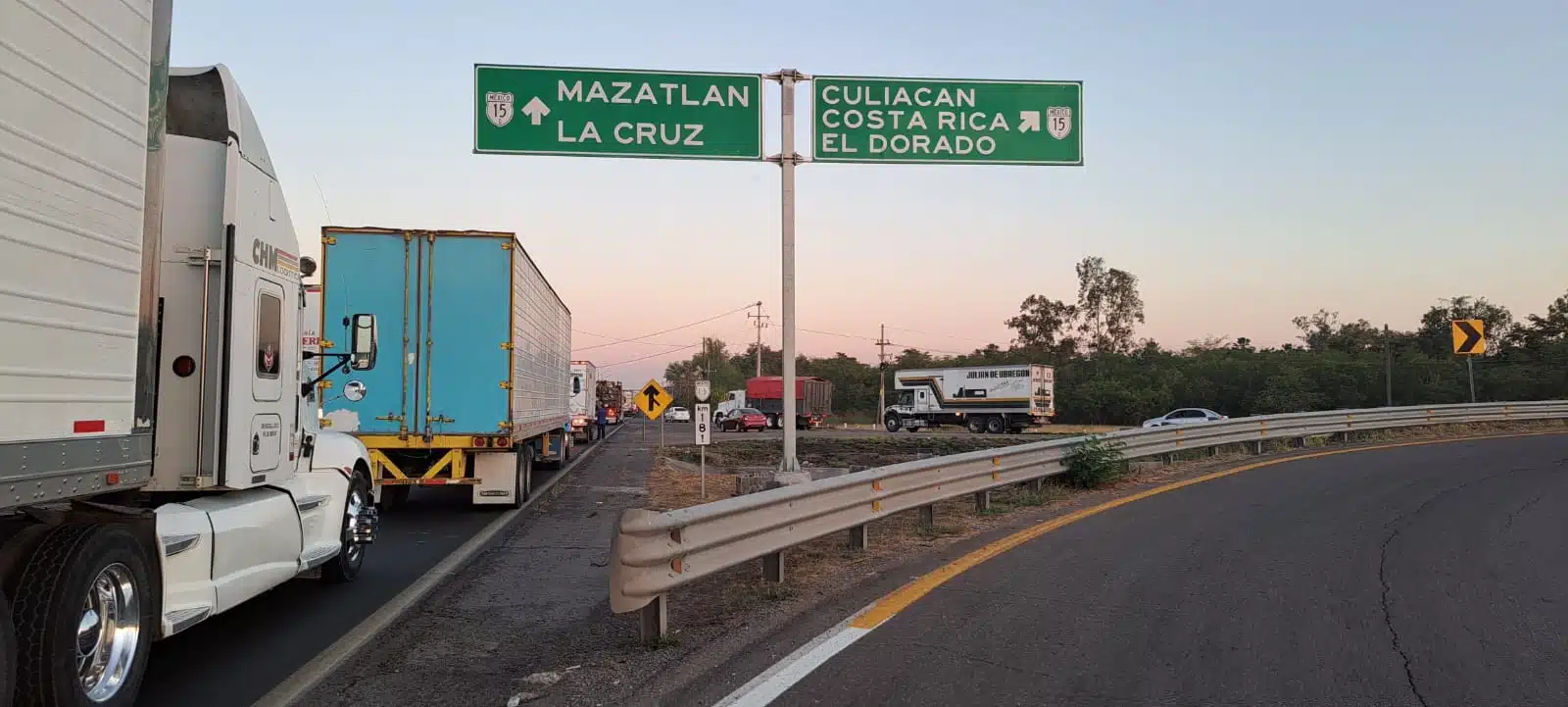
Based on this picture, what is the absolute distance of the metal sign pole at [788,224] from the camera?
12.3 m

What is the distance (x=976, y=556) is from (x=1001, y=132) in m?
5.71

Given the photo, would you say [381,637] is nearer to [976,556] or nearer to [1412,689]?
[976,556]

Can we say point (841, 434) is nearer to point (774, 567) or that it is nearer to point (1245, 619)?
point (774, 567)

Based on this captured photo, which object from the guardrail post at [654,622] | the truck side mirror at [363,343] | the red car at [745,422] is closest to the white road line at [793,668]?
the guardrail post at [654,622]

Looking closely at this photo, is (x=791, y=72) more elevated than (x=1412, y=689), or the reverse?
(x=791, y=72)

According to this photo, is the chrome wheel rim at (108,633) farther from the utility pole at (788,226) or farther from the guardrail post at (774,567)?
the utility pole at (788,226)

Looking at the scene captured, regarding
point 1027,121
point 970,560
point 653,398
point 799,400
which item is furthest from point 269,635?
point 799,400

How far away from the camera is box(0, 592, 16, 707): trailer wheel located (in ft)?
12.2

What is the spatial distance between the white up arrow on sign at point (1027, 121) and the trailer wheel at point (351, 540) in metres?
8.20

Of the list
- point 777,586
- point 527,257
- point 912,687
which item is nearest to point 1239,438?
point 527,257

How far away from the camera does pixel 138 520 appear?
490 centimetres

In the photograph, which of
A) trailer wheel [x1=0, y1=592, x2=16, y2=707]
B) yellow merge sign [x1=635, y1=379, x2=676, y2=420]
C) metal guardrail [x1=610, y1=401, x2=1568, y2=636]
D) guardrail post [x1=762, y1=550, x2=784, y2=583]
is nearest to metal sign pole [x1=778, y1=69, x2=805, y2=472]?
metal guardrail [x1=610, y1=401, x2=1568, y2=636]

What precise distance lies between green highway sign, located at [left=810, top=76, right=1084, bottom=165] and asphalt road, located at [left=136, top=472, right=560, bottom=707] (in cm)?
650

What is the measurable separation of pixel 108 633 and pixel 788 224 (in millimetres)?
8967
